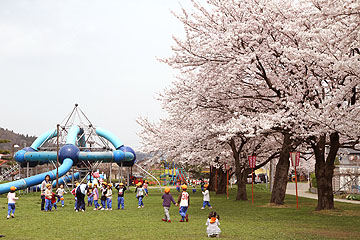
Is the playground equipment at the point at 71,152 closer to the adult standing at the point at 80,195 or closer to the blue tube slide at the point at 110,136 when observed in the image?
the blue tube slide at the point at 110,136

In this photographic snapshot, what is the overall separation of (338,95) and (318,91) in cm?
584

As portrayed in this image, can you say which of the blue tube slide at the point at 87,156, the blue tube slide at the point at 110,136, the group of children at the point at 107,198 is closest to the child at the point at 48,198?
the group of children at the point at 107,198

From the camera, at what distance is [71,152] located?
135ft

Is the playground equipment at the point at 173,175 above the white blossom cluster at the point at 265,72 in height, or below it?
below

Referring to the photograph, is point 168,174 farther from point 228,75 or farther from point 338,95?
point 338,95

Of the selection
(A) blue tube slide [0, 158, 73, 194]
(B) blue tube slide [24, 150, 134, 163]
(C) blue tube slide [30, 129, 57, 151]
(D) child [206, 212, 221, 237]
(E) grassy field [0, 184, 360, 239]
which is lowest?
(E) grassy field [0, 184, 360, 239]

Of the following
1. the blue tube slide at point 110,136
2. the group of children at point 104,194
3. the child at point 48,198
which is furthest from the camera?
the blue tube slide at point 110,136

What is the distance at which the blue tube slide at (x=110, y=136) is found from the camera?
1854 inches

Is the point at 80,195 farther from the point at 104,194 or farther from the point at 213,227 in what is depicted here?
the point at 213,227

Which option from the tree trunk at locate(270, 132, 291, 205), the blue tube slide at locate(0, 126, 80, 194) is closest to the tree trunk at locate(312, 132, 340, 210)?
the tree trunk at locate(270, 132, 291, 205)

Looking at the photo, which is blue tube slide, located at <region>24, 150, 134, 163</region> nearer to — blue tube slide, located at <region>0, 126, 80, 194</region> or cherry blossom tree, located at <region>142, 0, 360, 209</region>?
blue tube slide, located at <region>0, 126, 80, 194</region>

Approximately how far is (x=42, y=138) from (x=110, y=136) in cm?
635

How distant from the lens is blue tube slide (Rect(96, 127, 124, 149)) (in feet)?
155

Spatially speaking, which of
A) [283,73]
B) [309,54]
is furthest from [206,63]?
[309,54]
